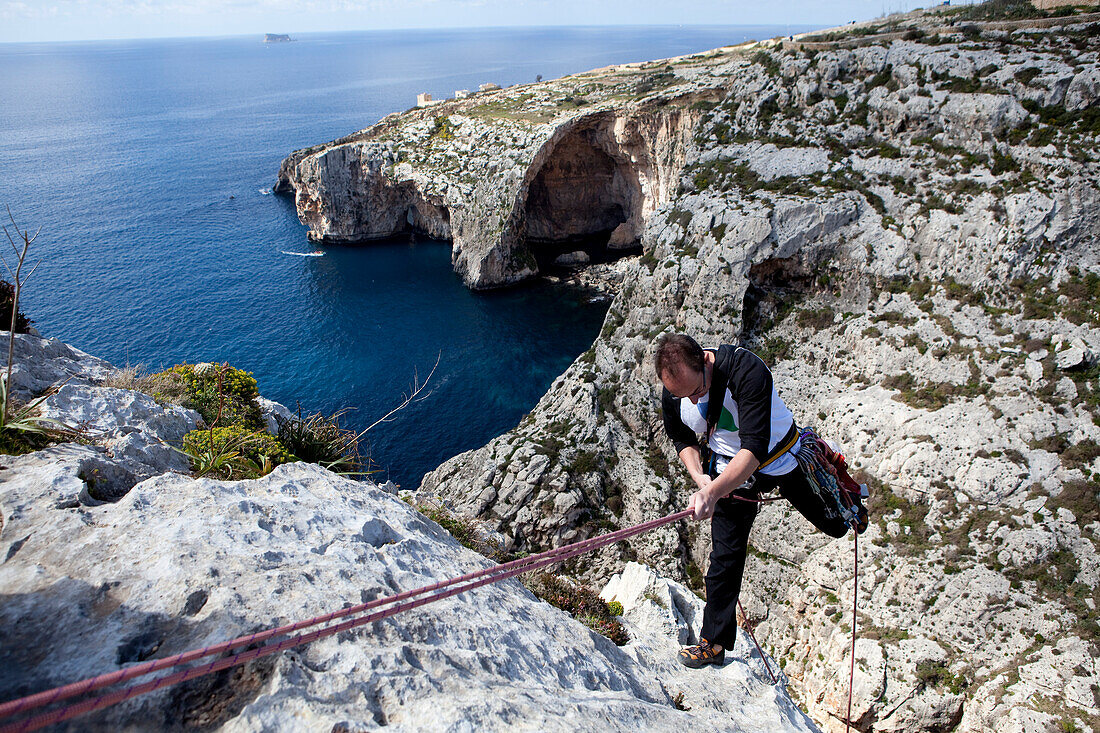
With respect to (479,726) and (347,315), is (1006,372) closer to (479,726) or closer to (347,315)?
(479,726)

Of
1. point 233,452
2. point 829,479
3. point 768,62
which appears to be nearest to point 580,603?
point 829,479

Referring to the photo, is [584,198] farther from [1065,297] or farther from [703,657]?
[703,657]

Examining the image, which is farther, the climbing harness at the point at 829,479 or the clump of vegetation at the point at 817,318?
the clump of vegetation at the point at 817,318

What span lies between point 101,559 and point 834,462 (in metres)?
9.34

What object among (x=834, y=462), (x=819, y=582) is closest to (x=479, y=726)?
(x=834, y=462)

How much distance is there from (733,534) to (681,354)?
2.85 metres

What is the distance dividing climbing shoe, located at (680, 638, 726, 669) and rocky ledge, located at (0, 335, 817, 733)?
14 centimetres

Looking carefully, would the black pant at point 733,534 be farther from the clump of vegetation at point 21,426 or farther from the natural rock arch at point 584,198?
the natural rock arch at point 584,198

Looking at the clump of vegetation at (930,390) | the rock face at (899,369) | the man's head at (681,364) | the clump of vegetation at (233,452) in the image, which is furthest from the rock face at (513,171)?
the man's head at (681,364)

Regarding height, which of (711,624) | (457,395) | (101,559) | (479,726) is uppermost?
(101,559)

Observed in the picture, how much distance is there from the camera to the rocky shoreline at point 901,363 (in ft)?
62.4

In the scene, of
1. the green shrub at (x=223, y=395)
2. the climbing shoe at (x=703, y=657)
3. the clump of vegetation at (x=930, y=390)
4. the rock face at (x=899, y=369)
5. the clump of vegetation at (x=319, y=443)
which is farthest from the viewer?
the clump of vegetation at (x=930, y=390)

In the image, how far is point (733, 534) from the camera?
7.68 m

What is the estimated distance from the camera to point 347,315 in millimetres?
57250
